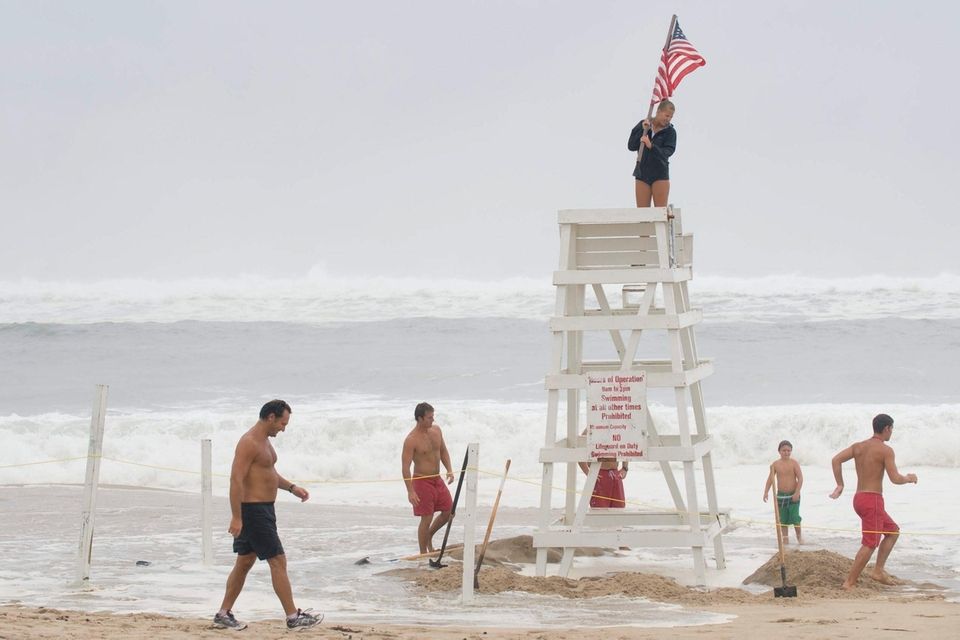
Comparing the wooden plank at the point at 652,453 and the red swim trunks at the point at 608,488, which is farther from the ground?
the wooden plank at the point at 652,453

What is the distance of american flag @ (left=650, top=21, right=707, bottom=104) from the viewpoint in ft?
38.0

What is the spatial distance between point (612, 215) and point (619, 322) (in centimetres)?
90


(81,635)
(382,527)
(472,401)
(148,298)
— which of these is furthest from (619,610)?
(148,298)

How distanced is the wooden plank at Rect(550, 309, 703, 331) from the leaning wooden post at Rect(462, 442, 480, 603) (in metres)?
1.39

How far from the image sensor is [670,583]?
11.3 metres

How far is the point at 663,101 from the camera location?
1157 centimetres

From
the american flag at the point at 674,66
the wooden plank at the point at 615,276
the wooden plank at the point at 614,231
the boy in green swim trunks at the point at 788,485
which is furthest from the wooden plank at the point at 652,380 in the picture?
the boy in green swim trunks at the point at 788,485

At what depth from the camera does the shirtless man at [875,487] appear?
11.4 m

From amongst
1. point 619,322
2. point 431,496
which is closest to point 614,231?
point 619,322

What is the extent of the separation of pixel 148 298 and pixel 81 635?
46888 millimetres

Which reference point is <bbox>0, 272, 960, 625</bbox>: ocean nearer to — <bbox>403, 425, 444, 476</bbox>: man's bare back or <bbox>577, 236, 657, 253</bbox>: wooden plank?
<bbox>403, 425, 444, 476</bbox>: man's bare back

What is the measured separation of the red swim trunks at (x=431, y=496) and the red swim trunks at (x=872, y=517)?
3.74 metres

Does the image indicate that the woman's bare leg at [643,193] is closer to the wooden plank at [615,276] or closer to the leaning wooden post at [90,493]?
the wooden plank at [615,276]

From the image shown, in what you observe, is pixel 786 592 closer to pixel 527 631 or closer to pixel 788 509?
pixel 527 631
